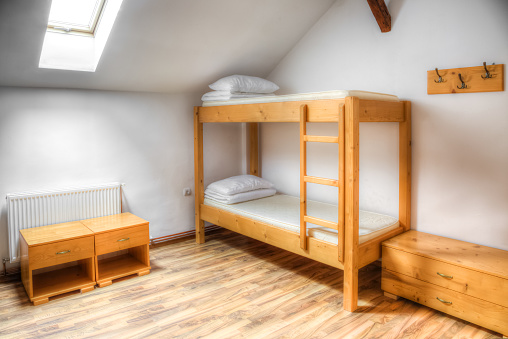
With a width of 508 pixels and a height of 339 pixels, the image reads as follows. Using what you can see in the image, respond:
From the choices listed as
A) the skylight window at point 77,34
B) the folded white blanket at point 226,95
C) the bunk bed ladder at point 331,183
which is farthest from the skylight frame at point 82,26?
the bunk bed ladder at point 331,183

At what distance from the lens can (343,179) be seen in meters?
2.64

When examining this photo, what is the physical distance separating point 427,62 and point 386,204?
1.20 meters

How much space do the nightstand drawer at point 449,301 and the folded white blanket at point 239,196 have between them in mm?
1561

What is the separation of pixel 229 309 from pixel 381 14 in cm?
254

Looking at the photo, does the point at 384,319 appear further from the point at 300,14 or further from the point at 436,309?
the point at 300,14

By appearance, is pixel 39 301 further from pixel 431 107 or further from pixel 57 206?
pixel 431 107

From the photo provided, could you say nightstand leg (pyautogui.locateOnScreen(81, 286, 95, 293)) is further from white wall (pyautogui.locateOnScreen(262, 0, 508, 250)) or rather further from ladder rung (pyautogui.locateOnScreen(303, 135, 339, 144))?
white wall (pyautogui.locateOnScreen(262, 0, 508, 250))

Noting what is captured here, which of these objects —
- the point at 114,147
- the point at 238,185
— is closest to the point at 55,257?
the point at 114,147

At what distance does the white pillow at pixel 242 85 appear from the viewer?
3729mm

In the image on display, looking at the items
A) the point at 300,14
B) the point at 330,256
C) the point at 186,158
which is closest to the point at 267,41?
the point at 300,14

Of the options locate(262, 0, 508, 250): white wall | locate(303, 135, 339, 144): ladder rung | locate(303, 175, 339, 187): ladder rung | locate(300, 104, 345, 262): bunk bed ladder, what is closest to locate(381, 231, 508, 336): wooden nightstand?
locate(262, 0, 508, 250): white wall

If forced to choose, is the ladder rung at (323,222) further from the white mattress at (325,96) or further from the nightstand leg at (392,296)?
the white mattress at (325,96)

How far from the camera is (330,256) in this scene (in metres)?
2.81

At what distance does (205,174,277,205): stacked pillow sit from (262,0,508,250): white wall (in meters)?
0.60
